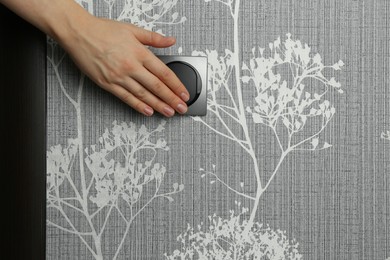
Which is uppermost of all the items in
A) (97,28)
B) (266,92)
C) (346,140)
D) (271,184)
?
(97,28)

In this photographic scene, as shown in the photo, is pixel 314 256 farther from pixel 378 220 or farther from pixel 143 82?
pixel 143 82

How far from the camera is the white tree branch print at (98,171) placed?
4.24 ft

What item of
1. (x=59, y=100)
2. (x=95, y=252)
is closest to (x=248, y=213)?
(x=95, y=252)

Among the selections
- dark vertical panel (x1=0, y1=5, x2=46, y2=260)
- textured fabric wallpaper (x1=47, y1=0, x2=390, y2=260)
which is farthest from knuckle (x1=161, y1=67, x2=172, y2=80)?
dark vertical panel (x1=0, y1=5, x2=46, y2=260)

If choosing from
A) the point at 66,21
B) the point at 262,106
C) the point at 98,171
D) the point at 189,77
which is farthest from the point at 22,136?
the point at 262,106

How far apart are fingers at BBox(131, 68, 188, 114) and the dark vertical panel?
25 centimetres

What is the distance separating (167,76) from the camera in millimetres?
1196

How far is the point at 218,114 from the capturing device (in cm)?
130

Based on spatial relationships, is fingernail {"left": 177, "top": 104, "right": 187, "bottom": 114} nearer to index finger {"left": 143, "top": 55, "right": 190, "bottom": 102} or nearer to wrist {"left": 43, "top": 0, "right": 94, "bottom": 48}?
index finger {"left": 143, "top": 55, "right": 190, "bottom": 102}

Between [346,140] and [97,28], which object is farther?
[346,140]

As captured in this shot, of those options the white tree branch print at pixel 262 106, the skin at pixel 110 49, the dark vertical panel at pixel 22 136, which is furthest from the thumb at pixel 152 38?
the dark vertical panel at pixel 22 136

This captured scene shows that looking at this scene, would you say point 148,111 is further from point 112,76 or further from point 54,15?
point 54,15

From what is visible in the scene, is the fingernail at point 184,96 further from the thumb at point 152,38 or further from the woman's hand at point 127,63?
the thumb at point 152,38

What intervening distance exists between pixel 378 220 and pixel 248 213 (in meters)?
0.30
